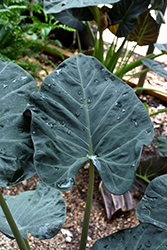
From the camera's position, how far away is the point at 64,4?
115 cm

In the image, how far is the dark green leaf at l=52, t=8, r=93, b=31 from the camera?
1420mm

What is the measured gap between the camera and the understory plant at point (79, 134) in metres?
0.50

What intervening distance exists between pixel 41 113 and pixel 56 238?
0.87m

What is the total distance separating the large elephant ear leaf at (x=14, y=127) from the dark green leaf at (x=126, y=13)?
0.96 metres

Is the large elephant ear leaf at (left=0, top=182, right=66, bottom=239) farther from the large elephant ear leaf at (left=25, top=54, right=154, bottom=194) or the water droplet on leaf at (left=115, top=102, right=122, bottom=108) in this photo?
the water droplet on leaf at (left=115, top=102, right=122, bottom=108)

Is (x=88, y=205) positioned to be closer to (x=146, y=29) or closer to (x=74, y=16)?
(x=74, y=16)

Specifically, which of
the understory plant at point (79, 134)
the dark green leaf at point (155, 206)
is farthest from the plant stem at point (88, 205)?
the dark green leaf at point (155, 206)

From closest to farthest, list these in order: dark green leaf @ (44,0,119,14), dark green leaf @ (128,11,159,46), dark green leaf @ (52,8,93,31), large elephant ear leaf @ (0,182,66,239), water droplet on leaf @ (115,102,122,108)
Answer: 1. water droplet on leaf @ (115,102,122,108)
2. large elephant ear leaf @ (0,182,66,239)
3. dark green leaf @ (44,0,119,14)
4. dark green leaf @ (52,8,93,31)
5. dark green leaf @ (128,11,159,46)

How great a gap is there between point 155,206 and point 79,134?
0.27 metres

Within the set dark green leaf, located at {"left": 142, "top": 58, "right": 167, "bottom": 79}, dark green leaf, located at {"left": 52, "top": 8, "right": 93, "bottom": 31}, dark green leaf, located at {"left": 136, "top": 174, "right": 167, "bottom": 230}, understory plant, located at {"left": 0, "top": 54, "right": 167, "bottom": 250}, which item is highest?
dark green leaf, located at {"left": 52, "top": 8, "right": 93, "bottom": 31}

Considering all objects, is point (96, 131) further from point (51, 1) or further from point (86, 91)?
point (51, 1)

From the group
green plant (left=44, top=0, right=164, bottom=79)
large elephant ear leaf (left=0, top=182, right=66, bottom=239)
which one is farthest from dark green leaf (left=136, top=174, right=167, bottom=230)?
green plant (left=44, top=0, right=164, bottom=79)

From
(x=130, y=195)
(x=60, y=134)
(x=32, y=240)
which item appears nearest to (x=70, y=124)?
(x=60, y=134)

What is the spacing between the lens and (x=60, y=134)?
0.55m
